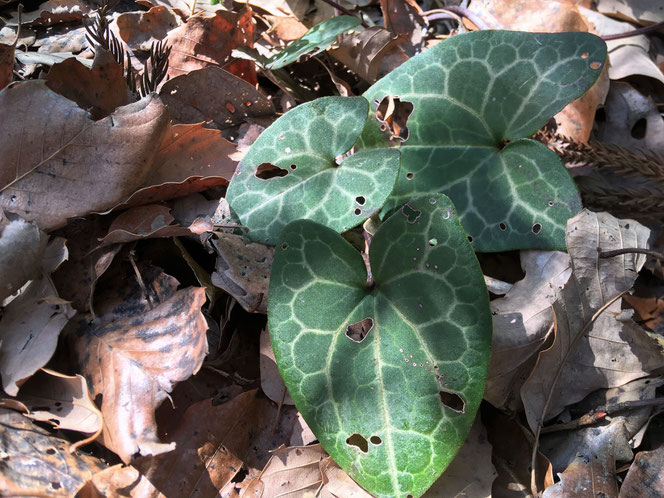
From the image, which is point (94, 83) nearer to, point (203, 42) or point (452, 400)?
point (203, 42)

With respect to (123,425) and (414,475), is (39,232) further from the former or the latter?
(414,475)

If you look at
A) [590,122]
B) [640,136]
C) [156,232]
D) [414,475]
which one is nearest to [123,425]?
[156,232]

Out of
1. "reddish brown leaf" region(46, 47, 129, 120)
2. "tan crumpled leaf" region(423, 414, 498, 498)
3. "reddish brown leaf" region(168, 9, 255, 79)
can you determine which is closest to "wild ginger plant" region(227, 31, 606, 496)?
"tan crumpled leaf" region(423, 414, 498, 498)

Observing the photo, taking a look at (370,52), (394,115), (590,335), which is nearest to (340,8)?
(370,52)

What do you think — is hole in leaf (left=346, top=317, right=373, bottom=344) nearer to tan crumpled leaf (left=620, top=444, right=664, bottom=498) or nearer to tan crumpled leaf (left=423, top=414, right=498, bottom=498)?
tan crumpled leaf (left=423, top=414, right=498, bottom=498)

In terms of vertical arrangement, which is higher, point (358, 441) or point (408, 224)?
point (408, 224)

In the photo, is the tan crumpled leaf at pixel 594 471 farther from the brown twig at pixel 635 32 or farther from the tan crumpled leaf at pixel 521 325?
the brown twig at pixel 635 32

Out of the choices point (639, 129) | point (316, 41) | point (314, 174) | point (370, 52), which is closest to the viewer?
point (314, 174)
